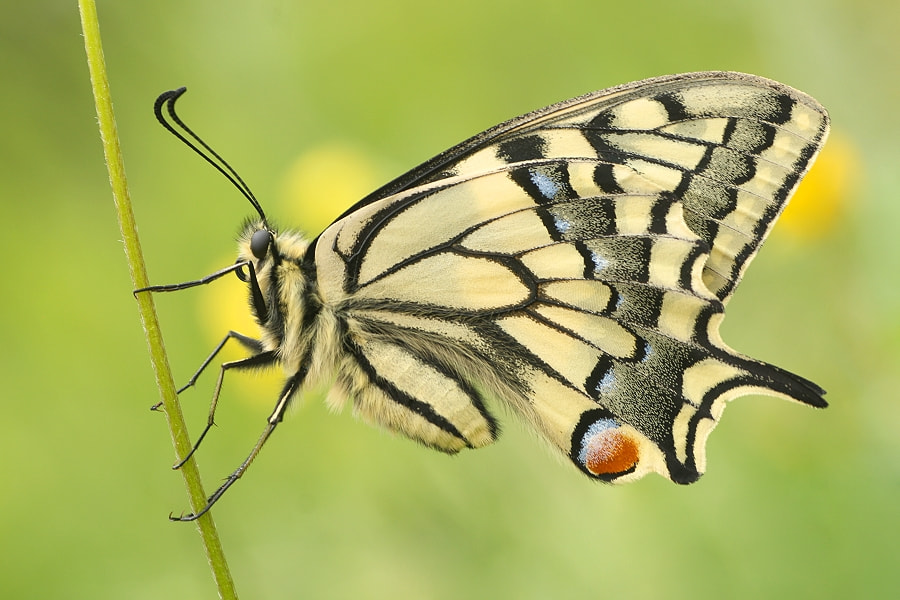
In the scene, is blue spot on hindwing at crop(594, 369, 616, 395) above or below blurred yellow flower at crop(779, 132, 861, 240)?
below

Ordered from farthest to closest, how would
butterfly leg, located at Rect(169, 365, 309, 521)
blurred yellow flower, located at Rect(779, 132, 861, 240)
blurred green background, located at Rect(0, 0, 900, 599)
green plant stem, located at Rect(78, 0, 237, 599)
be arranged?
blurred yellow flower, located at Rect(779, 132, 861, 240) < blurred green background, located at Rect(0, 0, 900, 599) < butterfly leg, located at Rect(169, 365, 309, 521) < green plant stem, located at Rect(78, 0, 237, 599)

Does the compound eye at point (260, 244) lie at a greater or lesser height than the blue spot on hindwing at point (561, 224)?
lesser

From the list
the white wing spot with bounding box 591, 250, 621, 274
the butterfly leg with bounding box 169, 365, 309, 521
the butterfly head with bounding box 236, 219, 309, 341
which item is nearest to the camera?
the butterfly leg with bounding box 169, 365, 309, 521

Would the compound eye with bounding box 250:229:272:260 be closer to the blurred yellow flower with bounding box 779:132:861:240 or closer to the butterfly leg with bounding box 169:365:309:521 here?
the butterfly leg with bounding box 169:365:309:521

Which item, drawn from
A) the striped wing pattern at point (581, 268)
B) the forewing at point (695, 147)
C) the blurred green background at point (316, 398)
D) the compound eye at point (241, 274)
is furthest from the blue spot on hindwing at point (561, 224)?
the blurred green background at point (316, 398)

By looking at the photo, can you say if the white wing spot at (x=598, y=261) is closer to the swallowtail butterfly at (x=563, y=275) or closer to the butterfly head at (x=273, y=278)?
the swallowtail butterfly at (x=563, y=275)

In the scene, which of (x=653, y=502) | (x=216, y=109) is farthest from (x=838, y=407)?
(x=216, y=109)

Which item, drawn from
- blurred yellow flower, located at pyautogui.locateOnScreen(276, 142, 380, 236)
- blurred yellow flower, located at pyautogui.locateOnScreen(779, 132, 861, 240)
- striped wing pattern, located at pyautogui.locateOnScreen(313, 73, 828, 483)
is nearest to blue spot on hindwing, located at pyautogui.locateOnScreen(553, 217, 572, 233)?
striped wing pattern, located at pyautogui.locateOnScreen(313, 73, 828, 483)
